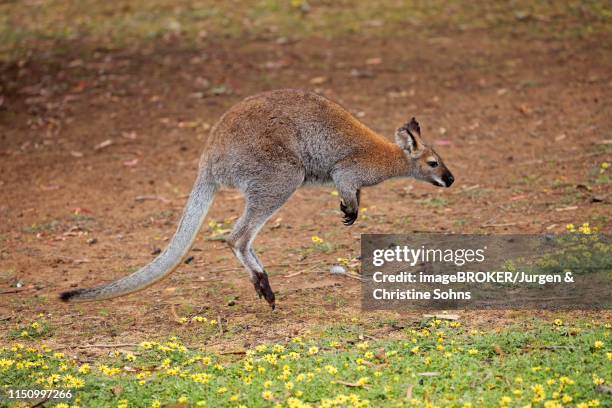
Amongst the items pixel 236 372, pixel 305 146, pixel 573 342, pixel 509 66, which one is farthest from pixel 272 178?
pixel 509 66

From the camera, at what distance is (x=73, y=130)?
34.0 feet

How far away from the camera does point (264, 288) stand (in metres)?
5.85

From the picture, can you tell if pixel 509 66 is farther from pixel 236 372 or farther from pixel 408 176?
pixel 236 372

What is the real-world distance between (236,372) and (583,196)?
3.91 metres

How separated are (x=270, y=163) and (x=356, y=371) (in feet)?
6.06

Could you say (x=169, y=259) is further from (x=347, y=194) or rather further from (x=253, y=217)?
(x=347, y=194)

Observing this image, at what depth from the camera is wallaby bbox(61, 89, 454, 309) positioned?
5969 millimetres

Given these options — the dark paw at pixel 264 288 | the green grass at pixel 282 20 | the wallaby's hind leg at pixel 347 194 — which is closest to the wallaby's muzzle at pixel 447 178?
the wallaby's hind leg at pixel 347 194

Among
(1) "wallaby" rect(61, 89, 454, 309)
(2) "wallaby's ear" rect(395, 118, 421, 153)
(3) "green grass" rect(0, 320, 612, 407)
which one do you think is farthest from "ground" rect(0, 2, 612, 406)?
(2) "wallaby's ear" rect(395, 118, 421, 153)

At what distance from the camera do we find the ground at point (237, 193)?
241 inches

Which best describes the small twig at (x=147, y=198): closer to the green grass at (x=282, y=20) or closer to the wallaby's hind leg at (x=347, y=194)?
the wallaby's hind leg at (x=347, y=194)

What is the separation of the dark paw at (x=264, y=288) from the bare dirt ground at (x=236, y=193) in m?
0.10

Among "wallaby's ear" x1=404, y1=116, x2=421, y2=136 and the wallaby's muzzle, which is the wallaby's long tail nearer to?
"wallaby's ear" x1=404, y1=116, x2=421, y2=136

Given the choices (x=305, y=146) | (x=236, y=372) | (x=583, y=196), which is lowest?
(x=236, y=372)
